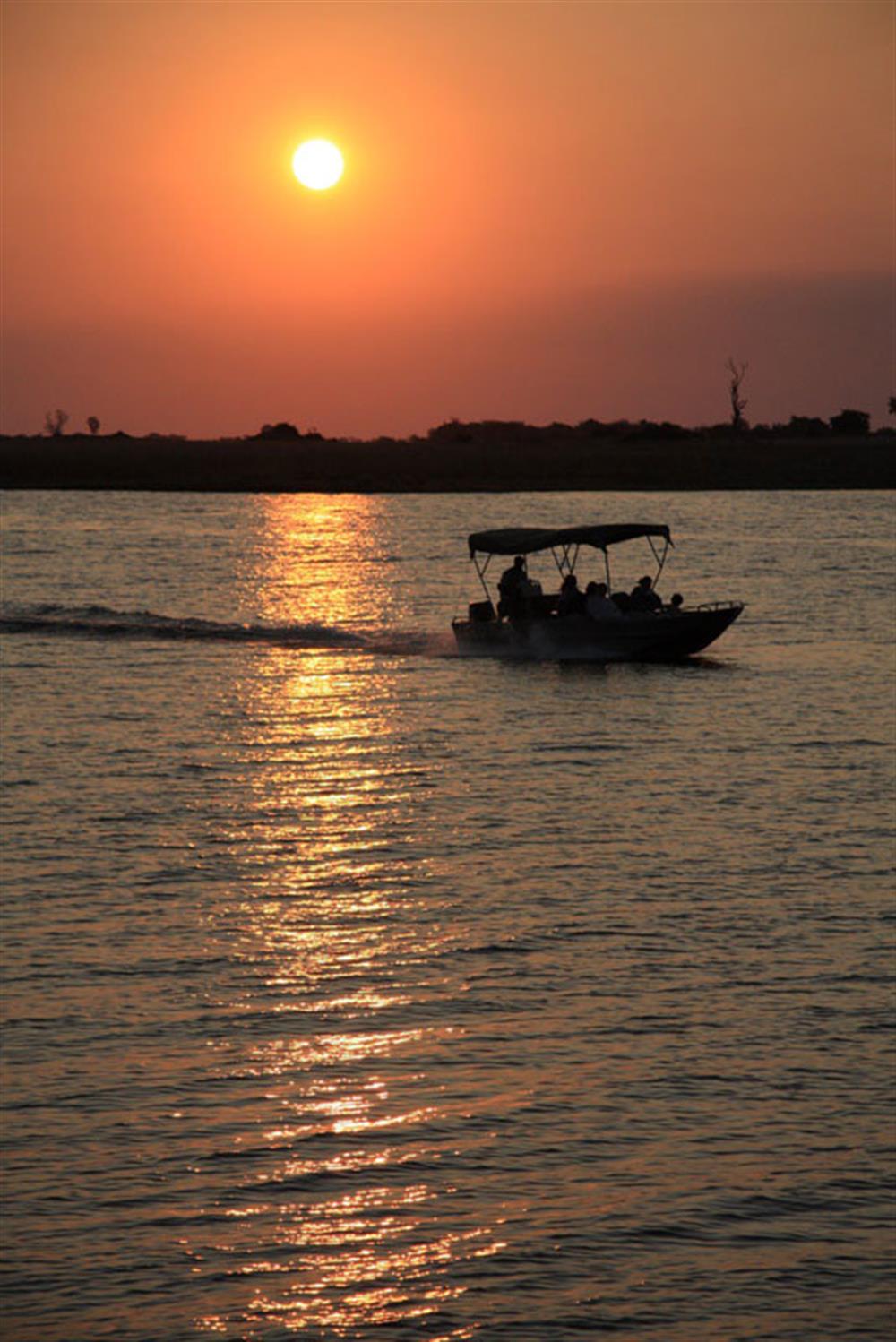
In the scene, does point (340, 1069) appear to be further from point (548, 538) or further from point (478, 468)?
point (478, 468)

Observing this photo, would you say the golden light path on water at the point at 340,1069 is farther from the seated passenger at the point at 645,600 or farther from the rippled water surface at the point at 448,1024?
the seated passenger at the point at 645,600

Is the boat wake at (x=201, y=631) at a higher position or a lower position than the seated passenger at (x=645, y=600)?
lower

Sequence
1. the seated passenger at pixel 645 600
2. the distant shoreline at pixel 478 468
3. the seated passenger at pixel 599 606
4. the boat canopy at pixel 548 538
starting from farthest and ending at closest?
1. the distant shoreline at pixel 478 468
2. the boat canopy at pixel 548 538
3. the seated passenger at pixel 645 600
4. the seated passenger at pixel 599 606

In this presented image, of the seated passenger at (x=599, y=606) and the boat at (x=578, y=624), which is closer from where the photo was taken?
the seated passenger at (x=599, y=606)

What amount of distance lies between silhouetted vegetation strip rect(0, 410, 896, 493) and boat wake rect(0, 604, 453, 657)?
85.3 m

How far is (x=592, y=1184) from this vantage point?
12.6m

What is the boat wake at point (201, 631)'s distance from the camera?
169 feet

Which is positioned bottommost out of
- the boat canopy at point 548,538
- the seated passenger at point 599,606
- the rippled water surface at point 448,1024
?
the rippled water surface at point 448,1024

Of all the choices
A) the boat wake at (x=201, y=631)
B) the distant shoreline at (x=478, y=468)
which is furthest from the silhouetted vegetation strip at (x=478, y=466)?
the boat wake at (x=201, y=631)

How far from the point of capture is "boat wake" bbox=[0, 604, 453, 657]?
51.4 metres

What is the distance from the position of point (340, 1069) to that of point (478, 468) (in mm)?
136679

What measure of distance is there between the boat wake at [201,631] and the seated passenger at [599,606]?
5.87 meters

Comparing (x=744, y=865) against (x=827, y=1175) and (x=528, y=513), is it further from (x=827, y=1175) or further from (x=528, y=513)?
(x=528, y=513)

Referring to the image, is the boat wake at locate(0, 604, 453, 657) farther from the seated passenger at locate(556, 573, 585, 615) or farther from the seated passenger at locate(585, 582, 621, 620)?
the seated passenger at locate(585, 582, 621, 620)
